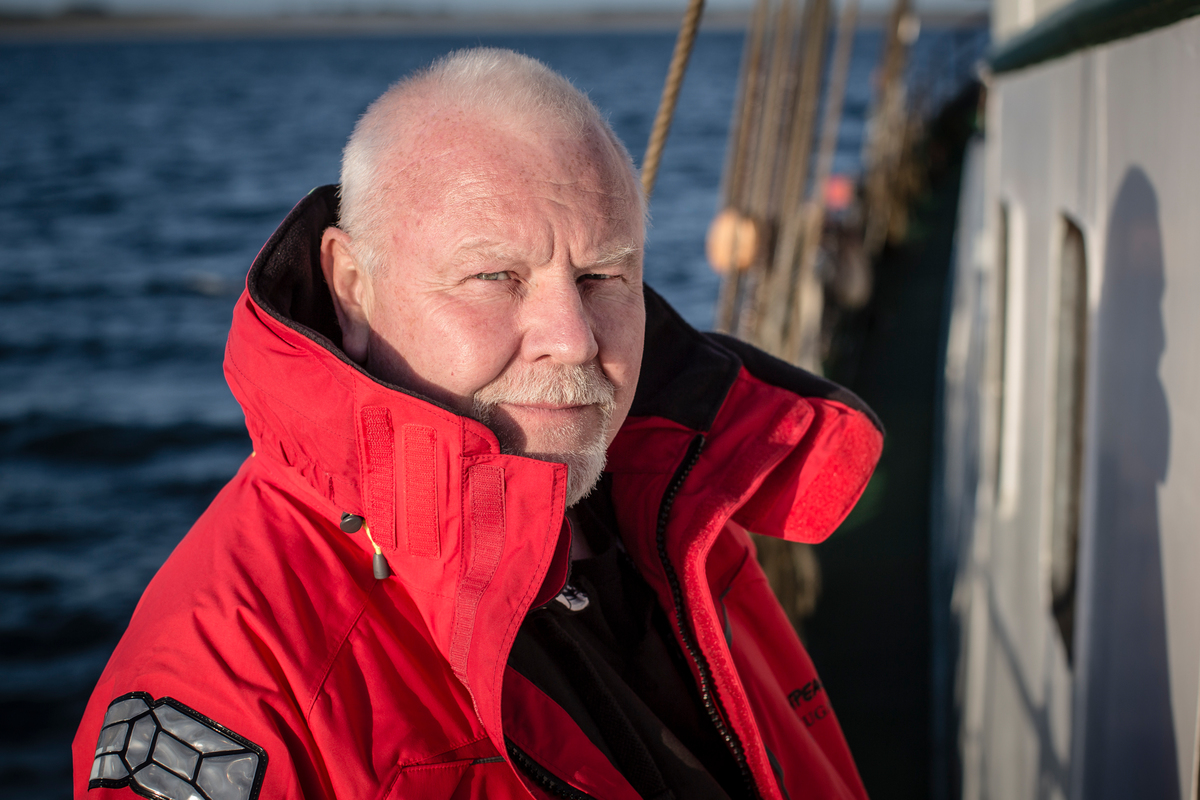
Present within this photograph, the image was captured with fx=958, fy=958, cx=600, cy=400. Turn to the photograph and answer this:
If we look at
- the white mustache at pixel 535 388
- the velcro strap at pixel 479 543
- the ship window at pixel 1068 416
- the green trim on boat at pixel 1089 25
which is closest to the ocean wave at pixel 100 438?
the green trim on boat at pixel 1089 25

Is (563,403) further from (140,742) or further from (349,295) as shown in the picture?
(140,742)

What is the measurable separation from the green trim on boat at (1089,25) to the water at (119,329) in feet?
2.74

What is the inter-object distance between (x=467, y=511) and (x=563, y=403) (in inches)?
9.2

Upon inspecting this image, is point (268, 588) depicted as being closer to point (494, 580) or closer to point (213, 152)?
point (494, 580)

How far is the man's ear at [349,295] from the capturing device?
4.78 ft

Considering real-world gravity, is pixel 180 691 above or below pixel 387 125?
below

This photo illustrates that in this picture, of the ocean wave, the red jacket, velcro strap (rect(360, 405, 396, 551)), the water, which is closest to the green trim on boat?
the water

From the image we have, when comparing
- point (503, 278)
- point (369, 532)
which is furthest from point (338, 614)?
point (503, 278)

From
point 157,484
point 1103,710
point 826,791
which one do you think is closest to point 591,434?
point 826,791

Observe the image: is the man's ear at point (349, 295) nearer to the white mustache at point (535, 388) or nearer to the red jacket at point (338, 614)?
the red jacket at point (338, 614)

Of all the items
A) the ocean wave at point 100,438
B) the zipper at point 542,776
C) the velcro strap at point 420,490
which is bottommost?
the ocean wave at point 100,438

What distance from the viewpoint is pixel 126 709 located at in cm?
110

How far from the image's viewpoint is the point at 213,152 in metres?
42.2

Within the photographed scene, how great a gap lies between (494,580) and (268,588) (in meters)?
0.28
